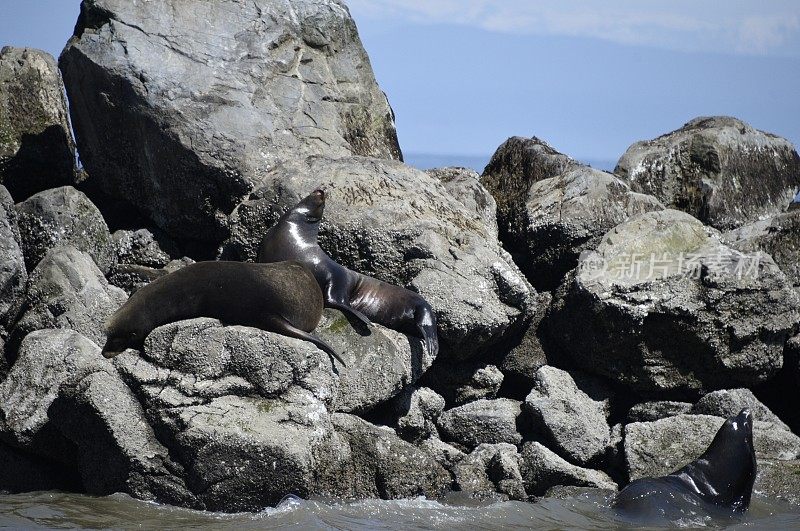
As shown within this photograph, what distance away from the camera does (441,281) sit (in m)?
10.6

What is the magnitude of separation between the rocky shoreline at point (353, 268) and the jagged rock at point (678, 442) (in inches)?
0.8

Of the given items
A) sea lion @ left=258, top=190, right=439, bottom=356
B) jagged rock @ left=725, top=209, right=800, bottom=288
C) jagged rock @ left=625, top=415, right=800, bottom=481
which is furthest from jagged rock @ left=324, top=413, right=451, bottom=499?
jagged rock @ left=725, top=209, right=800, bottom=288

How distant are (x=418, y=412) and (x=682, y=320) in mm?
2777

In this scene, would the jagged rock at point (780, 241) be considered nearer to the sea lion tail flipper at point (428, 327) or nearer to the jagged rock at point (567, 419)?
the jagged rock at point (567, 419)

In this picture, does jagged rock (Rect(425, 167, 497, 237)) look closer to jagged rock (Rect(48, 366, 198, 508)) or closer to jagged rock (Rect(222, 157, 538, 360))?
jagged rock (Rect(222, 157, 538, 360))

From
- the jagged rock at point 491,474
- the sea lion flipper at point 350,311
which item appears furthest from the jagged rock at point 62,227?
the jagged rock at point 491,474

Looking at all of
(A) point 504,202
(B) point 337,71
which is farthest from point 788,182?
(B) point 337,71

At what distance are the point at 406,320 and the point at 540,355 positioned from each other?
67.7 inches

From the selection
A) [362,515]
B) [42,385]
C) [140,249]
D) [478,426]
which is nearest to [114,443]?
[42,385]

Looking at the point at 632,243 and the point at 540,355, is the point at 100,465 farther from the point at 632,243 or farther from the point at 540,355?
the point at 632,243

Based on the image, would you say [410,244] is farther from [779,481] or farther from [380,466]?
[779,481]

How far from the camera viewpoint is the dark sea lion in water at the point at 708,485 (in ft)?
27.9

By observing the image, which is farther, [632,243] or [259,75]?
[259,75]

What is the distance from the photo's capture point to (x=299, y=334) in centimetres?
862
